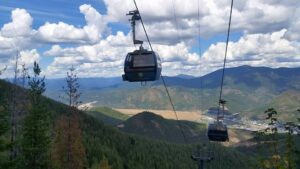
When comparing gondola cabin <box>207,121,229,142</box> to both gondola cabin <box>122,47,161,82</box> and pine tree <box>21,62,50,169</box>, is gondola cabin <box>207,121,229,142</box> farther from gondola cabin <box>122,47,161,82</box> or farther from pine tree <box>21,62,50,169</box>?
pine tree <box>21,62,50,169</box>

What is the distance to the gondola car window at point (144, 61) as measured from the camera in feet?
104

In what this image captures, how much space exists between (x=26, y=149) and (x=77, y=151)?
35.3ft

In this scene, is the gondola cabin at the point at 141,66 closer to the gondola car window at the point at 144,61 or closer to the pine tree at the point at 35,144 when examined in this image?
the gondola car window at the point at 144,61

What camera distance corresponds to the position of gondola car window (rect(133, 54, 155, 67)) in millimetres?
31750

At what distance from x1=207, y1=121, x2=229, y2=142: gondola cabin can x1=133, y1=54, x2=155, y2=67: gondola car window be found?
18.7 meters

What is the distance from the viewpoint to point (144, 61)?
31859mm

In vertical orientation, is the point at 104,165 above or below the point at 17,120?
below

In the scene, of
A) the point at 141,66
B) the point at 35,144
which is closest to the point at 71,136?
the point at 35,144

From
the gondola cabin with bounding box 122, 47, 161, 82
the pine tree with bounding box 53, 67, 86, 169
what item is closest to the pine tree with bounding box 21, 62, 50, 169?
the pine tree with bounding box 53, 67, 86, 169

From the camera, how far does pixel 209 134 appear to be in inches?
1890

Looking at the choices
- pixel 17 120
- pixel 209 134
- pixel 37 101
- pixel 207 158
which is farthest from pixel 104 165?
pixel 207 158

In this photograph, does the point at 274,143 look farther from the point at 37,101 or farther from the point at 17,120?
the point at 17,120

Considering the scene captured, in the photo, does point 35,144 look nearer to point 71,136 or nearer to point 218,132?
point 71,136

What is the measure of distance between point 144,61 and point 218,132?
19072mm
